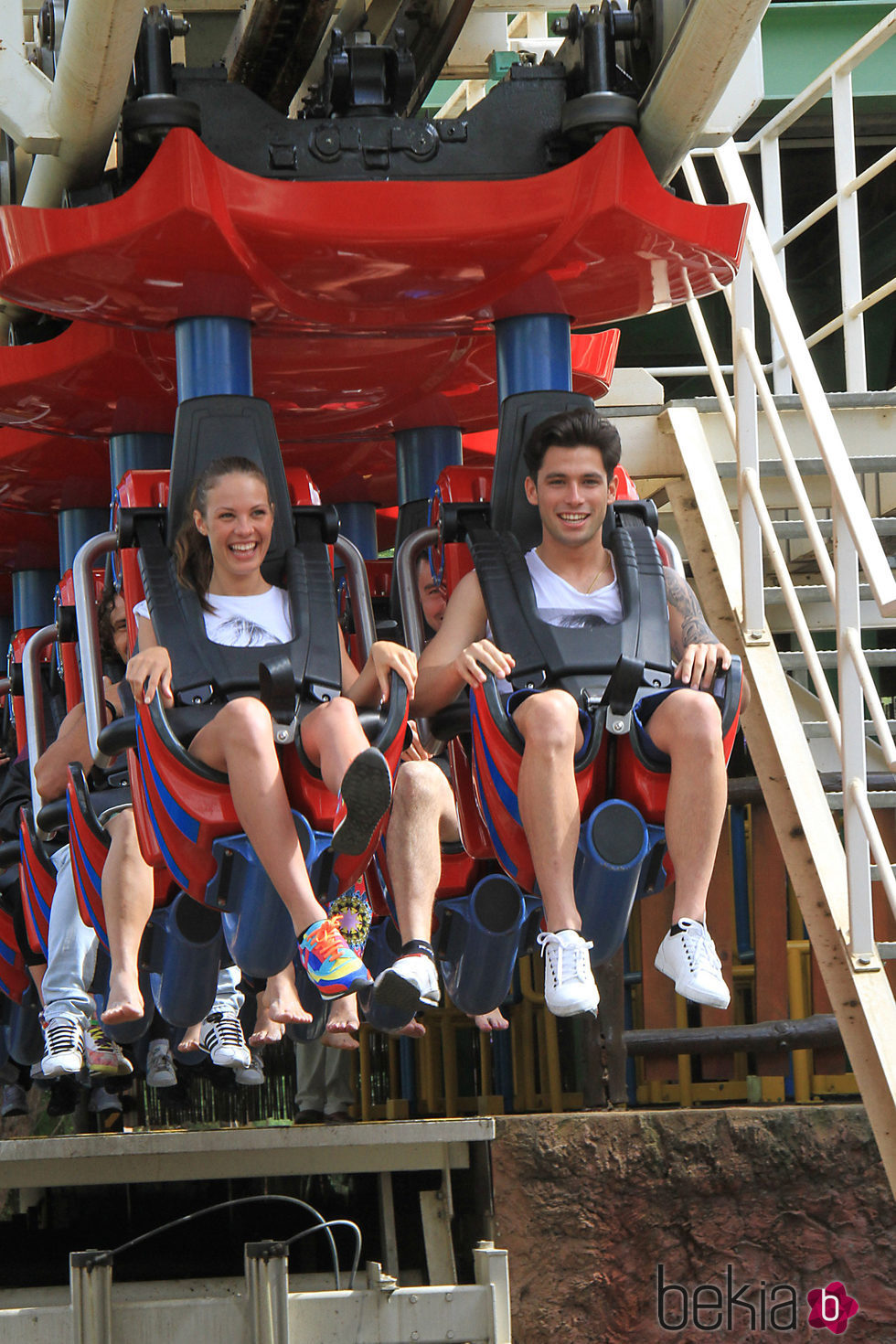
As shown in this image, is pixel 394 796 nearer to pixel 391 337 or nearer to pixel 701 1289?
pixel 391 337

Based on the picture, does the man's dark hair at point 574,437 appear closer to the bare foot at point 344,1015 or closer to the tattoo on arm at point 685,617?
the tattoo on arm at point 685,617

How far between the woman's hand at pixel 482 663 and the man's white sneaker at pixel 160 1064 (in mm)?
2759

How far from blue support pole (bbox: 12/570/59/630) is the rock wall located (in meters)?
2.40

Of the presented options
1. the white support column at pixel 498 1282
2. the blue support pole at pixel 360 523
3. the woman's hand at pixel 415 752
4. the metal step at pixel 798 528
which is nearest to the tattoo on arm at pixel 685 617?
the woman's hand at pixel 415 752

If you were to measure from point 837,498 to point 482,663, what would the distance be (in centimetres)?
139

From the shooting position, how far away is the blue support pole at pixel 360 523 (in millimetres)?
5934

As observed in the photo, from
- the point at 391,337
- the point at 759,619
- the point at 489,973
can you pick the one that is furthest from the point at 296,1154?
the point at 391,337

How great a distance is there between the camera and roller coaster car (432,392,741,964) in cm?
355

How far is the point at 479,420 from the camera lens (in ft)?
17.3

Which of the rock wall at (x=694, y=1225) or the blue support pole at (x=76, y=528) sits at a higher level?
the blue support pole at (x=76, y=528)

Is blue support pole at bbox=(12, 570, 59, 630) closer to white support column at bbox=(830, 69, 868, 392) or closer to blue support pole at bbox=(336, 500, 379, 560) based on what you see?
blue support pole at bbox=(336, 500, 379, 560)

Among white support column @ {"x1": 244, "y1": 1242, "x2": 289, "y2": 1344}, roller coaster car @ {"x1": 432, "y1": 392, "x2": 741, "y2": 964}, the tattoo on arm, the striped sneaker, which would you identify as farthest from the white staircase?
white support column @ {"x1": 244, "y1": 1242, "x2": 289, "y2": 1344}

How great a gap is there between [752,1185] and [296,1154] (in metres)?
1.57

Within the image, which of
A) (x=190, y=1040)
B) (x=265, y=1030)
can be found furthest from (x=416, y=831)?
(x=190, y=1040)
